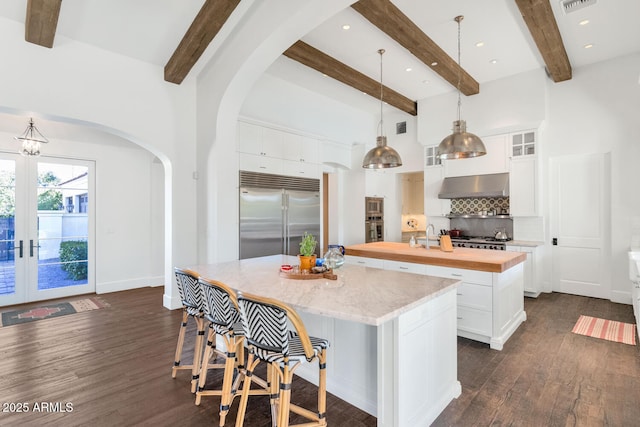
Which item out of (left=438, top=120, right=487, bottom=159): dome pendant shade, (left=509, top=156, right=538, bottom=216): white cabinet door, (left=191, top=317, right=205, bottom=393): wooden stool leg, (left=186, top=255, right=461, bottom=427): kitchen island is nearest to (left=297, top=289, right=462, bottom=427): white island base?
(left=186, top=255, right=461, bottom=427): kitchen island

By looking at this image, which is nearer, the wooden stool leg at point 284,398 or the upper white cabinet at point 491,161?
the wooden stool leg at point 284,398

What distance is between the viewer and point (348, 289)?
7.31 feet

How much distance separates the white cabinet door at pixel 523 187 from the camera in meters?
5.37

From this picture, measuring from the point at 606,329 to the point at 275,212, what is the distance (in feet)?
15.3

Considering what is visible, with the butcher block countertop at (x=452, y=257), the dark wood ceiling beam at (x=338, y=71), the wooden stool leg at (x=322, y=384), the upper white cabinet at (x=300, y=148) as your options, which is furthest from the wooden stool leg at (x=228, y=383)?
the upper white cabinet at (x=300, y=148)

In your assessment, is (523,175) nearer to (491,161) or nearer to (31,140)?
(491,161)

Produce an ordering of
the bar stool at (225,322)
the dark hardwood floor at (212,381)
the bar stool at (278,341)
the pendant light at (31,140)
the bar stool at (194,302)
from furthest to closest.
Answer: the pendant light at (31,140) → the bar stool at (194,302) → the dark hardwood floor at (212,381) → the bar stool at (225,322) → the bar stool at (278,341)

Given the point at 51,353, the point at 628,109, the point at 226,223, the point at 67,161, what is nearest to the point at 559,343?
the point at 628,109

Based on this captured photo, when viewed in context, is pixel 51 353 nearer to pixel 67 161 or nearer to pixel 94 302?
pixel 94 302

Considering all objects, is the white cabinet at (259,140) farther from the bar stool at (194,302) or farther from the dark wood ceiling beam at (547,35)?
the dark wood ceiling beam at (547,35)

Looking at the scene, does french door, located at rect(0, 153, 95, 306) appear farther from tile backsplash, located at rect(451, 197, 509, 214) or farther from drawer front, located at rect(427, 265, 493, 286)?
tile backsplash, located at rect(451, 197, 509, 214)

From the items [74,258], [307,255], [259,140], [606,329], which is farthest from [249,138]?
[606,329]

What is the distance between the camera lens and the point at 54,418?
222 centimetres

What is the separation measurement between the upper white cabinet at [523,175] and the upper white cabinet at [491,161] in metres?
0.11
